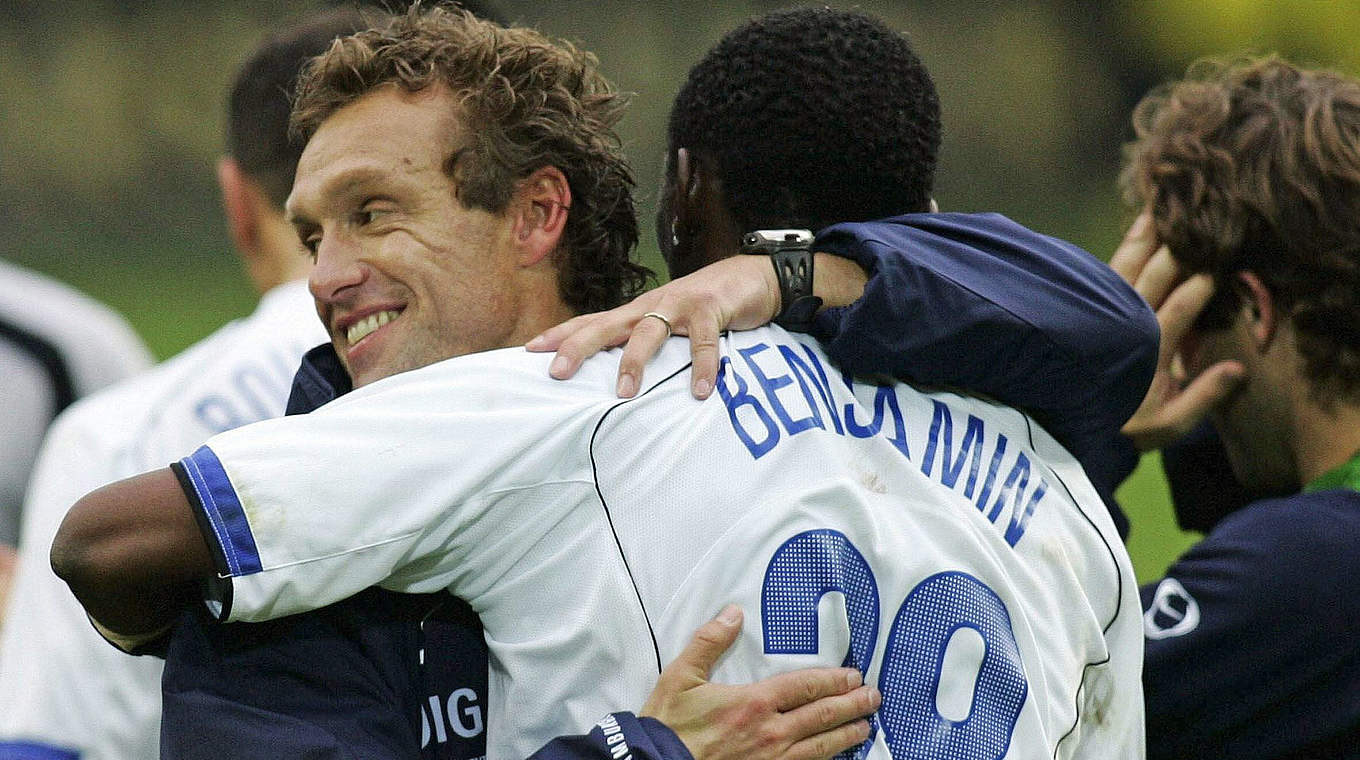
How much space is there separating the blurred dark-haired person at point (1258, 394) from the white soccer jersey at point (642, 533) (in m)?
0.74

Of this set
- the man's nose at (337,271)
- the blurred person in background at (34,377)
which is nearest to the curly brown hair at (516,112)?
the man's nose at (337,271)

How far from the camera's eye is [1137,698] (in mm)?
2160

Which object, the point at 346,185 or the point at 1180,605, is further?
the point at 1180,605

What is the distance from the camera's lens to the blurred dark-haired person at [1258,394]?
2.54m

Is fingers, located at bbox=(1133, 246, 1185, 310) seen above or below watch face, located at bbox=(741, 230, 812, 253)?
below

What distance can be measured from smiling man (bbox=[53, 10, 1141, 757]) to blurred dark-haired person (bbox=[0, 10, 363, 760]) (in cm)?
94

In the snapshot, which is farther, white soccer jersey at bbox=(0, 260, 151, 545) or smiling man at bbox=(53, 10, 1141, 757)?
white soccer jersey at bbox=(0, 260, 151, 545)

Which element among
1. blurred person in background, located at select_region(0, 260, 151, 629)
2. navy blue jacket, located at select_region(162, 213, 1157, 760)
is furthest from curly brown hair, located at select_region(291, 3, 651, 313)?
blurred person in background, located at select_region(0, 260, 151, 629)

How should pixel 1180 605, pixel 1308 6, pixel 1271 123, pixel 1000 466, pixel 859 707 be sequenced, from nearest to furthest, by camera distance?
1. pixel 859 707
2. pixel 1000 466
3. pixel 1180 605
4. pixel 1271 123
5. pixel 1308 6

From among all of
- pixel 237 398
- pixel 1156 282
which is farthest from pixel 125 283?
pixel 1156 282

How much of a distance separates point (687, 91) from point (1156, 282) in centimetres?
120

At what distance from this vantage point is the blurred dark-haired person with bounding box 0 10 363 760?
3.05 m

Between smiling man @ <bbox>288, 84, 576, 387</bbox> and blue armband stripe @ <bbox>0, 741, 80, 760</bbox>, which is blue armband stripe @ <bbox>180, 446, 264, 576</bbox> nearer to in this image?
smiling man @ <bbox>288, 84, 576, 387</bbox>

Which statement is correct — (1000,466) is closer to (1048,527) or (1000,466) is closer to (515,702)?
(1048,527)
